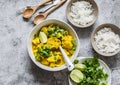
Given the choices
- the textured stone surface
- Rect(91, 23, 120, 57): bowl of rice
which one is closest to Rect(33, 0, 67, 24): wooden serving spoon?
the textured stone surface

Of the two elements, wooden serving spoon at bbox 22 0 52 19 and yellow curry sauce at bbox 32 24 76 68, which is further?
wooden serving spoon at bbox 22 0 52 19

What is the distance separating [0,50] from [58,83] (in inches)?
12.1

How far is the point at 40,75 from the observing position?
1.75 meters

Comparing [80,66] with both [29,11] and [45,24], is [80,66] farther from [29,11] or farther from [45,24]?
[29,11]

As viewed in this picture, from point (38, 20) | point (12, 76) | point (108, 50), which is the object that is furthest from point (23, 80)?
point (108, 50)

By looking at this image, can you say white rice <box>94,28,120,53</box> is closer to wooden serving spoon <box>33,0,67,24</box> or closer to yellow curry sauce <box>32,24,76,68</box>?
yellow curry sauce <box>32,24,76,68</box>

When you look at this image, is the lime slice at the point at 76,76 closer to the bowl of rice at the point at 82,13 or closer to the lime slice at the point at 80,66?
the lime slice at the point at 80,66

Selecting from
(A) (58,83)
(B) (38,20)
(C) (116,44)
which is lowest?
(A) (58,83)

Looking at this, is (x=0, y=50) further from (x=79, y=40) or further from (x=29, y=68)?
(x=79, y=40)

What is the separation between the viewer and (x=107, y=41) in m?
1.74

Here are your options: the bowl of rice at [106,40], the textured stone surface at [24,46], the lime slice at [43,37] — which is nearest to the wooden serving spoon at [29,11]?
the textured stone surface at [24,46]

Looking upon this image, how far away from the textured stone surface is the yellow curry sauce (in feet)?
0.26

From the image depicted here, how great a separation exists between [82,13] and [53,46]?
22 centimetres

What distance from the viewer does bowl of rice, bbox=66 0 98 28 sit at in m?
1.75
